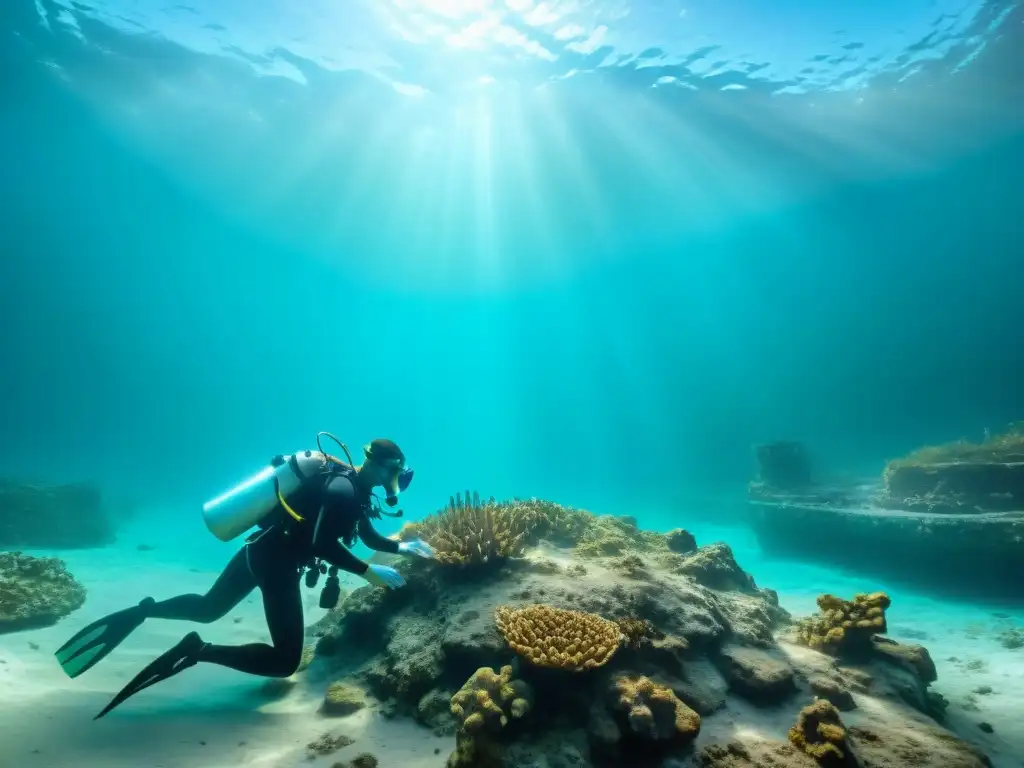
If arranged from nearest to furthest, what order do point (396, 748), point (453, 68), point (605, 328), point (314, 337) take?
point (396, 748)
point (453, 68)
point (605, 328)
point (314, 337)

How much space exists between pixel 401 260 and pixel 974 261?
249 ft

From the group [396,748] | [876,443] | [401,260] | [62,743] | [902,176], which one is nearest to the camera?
[62,743]

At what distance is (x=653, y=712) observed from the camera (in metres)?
3.74

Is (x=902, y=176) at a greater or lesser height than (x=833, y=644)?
greater

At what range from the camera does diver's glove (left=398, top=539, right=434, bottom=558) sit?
6.08m

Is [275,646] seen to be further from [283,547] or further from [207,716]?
[283,547]

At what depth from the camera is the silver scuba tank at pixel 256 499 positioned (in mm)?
5133

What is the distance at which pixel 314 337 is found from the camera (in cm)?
13338

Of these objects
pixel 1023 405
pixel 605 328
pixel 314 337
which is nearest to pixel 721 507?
pixel 1023 405

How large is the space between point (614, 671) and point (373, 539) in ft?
10.8

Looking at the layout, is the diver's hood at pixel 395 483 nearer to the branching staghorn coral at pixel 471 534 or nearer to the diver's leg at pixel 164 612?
the branching staghorn coral at pixel 471 534

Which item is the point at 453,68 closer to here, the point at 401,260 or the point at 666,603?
the point at 666,603

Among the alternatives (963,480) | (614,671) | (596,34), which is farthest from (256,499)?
(596,34)

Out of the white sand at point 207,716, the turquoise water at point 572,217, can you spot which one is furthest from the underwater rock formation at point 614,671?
the turquoise water at point 572,217
